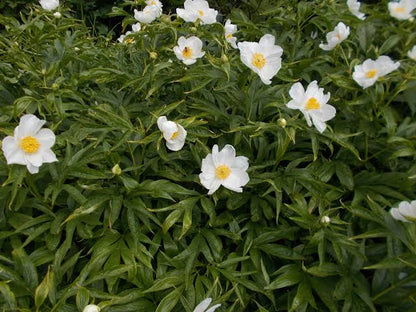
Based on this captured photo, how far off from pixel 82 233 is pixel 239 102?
3.68 feet

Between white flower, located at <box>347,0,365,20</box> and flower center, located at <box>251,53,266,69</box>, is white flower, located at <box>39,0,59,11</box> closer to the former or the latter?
flower center, located at <box>251,53,266,69</box>

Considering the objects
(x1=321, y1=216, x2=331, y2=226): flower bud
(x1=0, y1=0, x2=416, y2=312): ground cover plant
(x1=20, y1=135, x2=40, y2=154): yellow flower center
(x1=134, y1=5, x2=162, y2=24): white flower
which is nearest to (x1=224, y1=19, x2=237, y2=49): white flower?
(x1=0, y1=0, x2=416, y2=312): ground cover plant

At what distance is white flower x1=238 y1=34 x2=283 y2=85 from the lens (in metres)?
2.02

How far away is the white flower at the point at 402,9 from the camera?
2439 millimetres

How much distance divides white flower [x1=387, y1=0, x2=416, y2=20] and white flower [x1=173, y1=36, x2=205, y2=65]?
134 cm

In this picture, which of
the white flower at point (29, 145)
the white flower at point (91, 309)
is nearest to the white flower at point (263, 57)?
the white flower at point (29, 145)

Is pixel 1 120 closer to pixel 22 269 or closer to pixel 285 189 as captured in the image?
pixel 22 269

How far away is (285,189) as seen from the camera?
193cm

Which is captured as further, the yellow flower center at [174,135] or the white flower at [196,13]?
the white flower at [196,13]

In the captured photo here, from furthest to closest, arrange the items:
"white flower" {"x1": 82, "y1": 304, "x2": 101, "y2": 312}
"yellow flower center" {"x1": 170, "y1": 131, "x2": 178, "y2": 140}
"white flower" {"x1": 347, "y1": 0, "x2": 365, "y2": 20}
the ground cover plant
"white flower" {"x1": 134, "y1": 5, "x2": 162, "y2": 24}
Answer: "white flower" {"x1": 347, "y1": 0, "x2": 365, "y2": 20}
"white flower" {"x1": 134, "y1": 5, "x2": 162, "y2": 24}
"yellow flower center" {"x1": 170, "y1": 131, "x2": 178, "y2": 140}
the ground cover plant
"white flower" {"x1": 82, "y1": 304, "x2": 101, "y2": 312}

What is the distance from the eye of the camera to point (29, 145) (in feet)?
5.04

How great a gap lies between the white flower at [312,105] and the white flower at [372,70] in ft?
0.84

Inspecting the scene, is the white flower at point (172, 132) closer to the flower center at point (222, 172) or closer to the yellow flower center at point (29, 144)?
the flower center at point (222, 172)

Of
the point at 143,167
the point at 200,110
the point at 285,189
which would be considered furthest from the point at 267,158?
the point at 143,167
